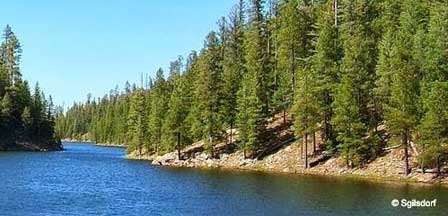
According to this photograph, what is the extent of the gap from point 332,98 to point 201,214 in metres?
39.3

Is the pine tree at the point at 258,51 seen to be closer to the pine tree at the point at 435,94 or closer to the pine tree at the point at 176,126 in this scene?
the pine tree at the point at 176,126

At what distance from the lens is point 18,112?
14200 cm

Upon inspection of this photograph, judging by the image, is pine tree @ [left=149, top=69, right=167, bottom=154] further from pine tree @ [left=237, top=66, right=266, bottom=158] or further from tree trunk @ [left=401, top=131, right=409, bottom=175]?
tree trunk @ [left=401, top=131, right=409, bottom=175]

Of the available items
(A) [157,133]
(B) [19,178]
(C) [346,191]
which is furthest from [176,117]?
(C) [346,191]

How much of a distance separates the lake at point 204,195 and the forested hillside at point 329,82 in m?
7.70

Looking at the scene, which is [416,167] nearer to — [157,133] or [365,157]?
[365,157]

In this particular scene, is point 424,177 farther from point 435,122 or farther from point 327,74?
point 327,74

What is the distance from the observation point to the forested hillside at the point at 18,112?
137m

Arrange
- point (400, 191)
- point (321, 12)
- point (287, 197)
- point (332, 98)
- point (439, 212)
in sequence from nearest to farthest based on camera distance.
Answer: point (439, 212) < point (287, 197) < point (400, 191) < point (332, 98) < point (321, 12)

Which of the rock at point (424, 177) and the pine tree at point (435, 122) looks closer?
the pine tree at point (435, 122)

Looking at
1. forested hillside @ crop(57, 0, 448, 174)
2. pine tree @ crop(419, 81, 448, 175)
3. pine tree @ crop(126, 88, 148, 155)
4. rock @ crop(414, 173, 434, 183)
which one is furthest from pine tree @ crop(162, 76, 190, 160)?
pine tree @ crop(419, 81, 448, 175)

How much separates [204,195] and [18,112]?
4022 inches

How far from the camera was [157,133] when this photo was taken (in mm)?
111000

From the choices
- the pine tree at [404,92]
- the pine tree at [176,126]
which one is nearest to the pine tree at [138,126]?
the pine tree at [176,126]
